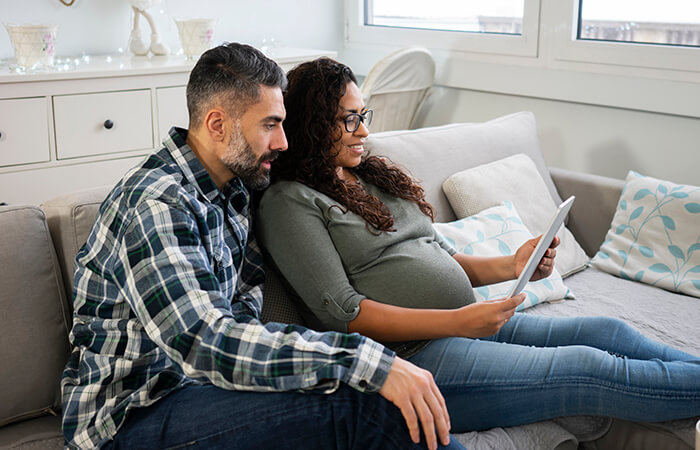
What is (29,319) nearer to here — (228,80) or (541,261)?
(228,80)

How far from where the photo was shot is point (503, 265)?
175 centimetres

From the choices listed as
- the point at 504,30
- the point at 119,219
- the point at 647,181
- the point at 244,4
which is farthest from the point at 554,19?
the point at 119,219

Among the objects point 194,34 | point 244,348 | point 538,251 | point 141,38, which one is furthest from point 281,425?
point 141,38

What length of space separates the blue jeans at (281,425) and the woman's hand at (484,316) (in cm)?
28

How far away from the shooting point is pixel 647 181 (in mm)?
2246

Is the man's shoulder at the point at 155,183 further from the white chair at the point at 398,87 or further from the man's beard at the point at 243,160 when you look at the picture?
the white chair at the point at 398,87

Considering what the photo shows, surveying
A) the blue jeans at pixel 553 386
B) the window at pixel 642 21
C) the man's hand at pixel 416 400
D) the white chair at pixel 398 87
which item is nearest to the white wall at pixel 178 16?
the white chair at pixel 398 87

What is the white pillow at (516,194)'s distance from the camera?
2125 mm

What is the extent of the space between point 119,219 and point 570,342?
1.00 metres

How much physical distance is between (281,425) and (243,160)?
1.68ft

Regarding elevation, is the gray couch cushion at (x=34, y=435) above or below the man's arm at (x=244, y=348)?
below

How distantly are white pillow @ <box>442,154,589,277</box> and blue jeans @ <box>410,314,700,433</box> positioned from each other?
0.73 m

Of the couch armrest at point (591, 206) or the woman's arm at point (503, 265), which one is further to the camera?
the couch armrest at point (591, 206)

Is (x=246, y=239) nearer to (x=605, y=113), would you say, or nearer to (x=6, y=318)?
(x=6, y=318)
